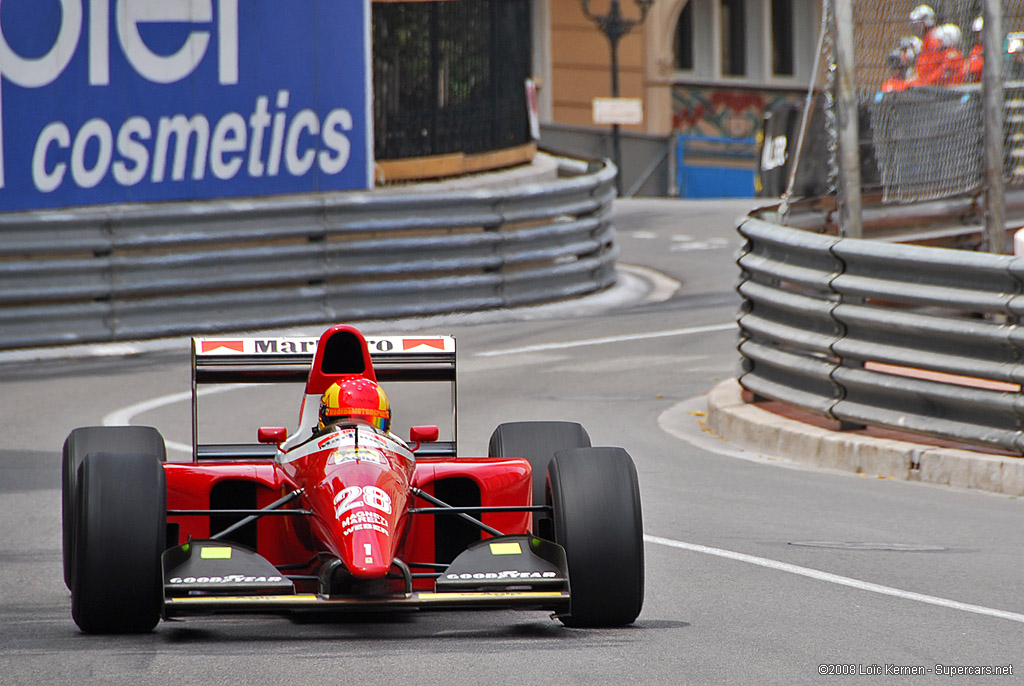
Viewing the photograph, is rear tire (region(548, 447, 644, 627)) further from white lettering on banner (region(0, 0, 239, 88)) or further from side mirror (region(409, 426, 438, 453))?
white lettering on banner (region(0, 0, 239, 88))

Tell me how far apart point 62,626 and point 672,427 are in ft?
20.2

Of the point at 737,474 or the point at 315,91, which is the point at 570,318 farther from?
the point at 737,474

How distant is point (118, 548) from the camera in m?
5.77

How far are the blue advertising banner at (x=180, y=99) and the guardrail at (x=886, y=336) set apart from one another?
660 centimetres

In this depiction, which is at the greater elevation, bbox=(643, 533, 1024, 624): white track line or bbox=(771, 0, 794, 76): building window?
bbox=(771, 0, 794, 76): building window

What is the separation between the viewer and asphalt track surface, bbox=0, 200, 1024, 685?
5586mm

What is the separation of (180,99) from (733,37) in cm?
3023

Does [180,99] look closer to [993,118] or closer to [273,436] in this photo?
[993,118]

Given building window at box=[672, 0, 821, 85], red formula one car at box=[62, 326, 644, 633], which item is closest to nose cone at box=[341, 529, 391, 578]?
red formula one car at box=[62, 326, 644, 633]

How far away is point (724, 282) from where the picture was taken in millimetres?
19938

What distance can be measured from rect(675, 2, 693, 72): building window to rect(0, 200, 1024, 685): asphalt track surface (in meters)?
30.7

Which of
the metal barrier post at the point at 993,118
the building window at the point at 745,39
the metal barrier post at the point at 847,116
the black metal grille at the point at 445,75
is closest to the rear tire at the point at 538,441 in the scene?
the metal barrier post at the point at 847,116

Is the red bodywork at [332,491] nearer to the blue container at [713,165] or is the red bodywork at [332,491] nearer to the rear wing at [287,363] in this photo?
the rear wing at [287,363]

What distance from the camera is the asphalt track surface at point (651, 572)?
5.59 meters
